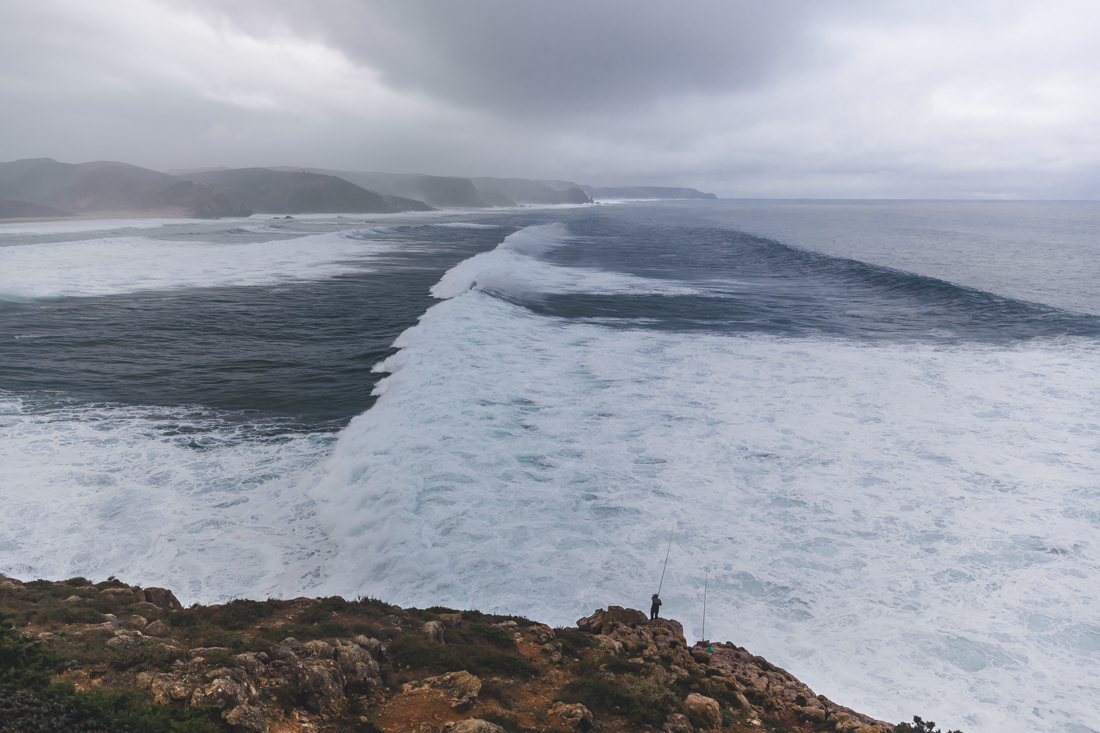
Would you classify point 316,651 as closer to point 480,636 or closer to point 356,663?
point 356,663

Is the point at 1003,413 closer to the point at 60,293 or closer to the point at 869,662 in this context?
the point at 869,662

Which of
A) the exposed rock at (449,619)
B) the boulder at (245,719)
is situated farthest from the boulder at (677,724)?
the boulder at (245,719)

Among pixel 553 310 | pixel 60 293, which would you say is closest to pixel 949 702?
pixel 553 310

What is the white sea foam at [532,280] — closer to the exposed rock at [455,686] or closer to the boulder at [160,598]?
the boulder at [160,598]

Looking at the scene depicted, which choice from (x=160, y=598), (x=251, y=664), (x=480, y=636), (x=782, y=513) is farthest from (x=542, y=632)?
(x=782, y=513)

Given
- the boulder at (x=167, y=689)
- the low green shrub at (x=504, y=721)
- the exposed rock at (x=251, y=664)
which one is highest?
the boulder at (x=167, y=689)

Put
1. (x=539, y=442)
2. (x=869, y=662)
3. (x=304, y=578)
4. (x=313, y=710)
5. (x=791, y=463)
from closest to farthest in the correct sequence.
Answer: (x=313, y=710), (x=869, y=662), (x=304, y=578), (x=791, y=463), (x=539, y=442)
